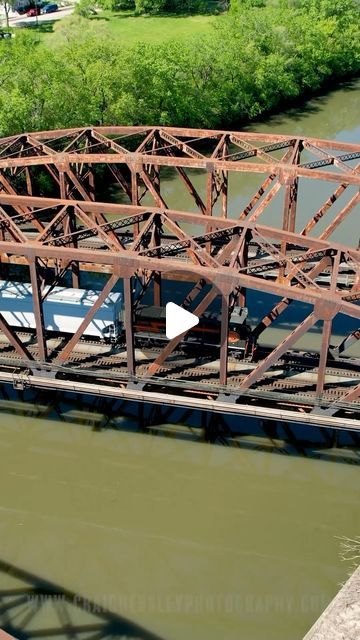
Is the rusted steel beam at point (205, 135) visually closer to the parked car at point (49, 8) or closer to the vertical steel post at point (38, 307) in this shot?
the vertical steel post at point (38, 307)

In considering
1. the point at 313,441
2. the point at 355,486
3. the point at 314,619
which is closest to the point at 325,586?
the point at 314,619

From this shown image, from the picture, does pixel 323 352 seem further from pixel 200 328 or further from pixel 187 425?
pixel 187 425

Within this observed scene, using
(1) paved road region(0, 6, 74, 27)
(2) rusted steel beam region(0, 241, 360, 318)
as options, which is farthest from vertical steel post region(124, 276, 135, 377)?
(1) paved road region(0, 6, 74, 27)

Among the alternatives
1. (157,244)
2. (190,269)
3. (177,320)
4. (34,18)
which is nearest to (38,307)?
(177,320)

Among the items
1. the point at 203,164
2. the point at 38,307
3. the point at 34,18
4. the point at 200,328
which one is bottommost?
the point at 200,328

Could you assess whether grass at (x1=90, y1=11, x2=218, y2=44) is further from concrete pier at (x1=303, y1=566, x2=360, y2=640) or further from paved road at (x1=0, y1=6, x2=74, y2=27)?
concrete pier at (x1=303, y1=566, x2=360, y2=640)

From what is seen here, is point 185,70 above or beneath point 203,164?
above

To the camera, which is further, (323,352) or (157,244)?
(157,244)
